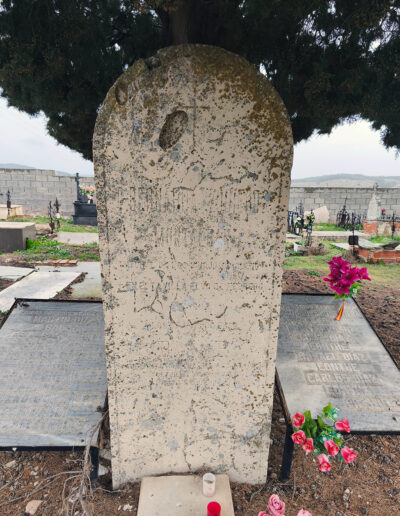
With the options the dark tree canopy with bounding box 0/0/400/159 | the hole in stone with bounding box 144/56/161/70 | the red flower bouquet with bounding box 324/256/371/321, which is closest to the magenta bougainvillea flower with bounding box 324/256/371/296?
the red flower bouquet with bounding box 324/256/371/321

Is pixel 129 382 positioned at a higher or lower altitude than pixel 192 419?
higher

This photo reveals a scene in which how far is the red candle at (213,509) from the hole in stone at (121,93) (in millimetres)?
2010

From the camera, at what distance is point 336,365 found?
8.17ft

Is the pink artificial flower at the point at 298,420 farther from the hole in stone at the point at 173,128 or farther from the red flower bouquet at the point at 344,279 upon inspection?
the hole in stone at the point at 173,128

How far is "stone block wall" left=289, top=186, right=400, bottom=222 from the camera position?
1286cm

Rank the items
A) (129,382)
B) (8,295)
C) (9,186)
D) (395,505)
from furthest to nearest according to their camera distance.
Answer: (9,186) → (8,295) → (395,505) → (129,382)

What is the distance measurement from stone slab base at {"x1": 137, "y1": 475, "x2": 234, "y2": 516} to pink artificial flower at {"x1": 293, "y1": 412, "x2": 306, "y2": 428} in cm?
53

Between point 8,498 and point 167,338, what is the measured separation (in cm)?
145

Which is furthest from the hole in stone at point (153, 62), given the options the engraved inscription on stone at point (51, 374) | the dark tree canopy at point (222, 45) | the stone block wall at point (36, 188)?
the stone block wall at point (36, 188)

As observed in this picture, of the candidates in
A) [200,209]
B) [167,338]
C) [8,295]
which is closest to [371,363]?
[167,338]

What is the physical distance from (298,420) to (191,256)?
3.99 ft

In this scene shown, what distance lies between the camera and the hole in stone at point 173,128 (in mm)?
1428

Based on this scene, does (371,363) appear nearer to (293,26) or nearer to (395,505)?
(395,505)

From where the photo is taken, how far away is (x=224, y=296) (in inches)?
66.3
